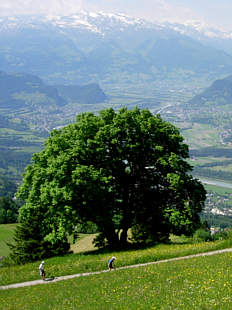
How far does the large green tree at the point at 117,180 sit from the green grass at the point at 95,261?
8.90ft

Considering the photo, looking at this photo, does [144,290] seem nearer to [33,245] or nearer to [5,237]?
[33,245]

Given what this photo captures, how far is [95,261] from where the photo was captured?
33.0 m

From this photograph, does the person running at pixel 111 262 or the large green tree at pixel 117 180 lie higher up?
the large green tree at pixel 117 180

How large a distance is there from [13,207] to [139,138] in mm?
107317

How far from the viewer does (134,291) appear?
2133cm

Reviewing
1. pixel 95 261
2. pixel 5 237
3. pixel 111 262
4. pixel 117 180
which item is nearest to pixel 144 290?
pixel 111 262

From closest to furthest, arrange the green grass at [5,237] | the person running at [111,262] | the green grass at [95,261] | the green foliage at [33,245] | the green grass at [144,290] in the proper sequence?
the green grass at [144,290] → the person running at [111,262] → the green grass at [95,261] → the green foliage at [33,245] → the green grass at [5,237]

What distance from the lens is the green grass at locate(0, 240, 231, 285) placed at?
31.3 m

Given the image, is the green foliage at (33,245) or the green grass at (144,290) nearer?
the green grass at (144,290)

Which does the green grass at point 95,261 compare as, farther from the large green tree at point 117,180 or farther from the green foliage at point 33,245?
the green foliage at point 33,245

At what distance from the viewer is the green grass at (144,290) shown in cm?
1773

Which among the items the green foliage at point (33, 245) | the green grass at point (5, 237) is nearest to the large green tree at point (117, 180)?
the green foliage at point (33, 245)

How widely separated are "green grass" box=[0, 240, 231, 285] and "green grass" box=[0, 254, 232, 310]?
327 centimetres

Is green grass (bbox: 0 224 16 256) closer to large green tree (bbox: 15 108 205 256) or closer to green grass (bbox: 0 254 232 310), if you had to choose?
large green tree (bbox: 15 108 205 256)
